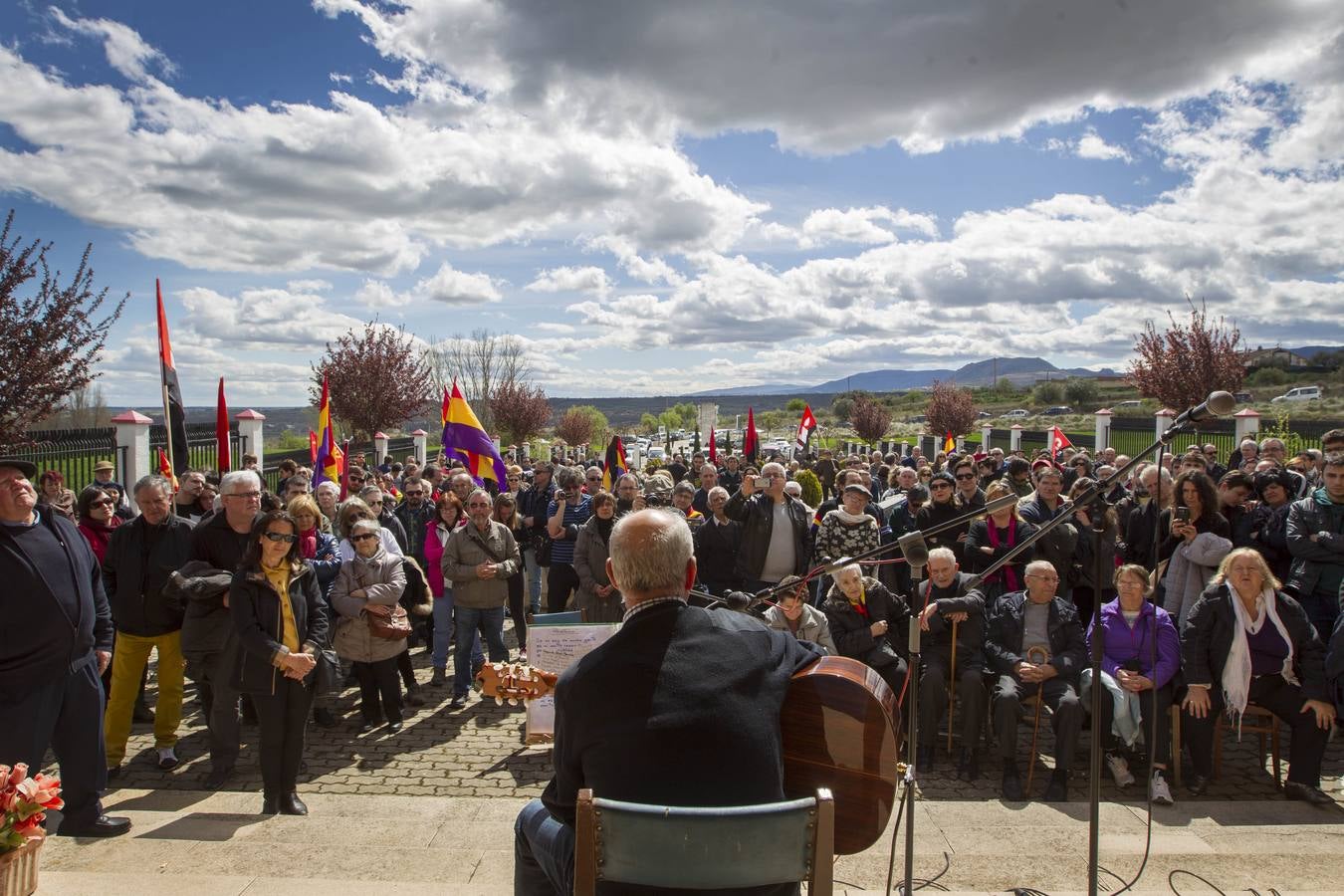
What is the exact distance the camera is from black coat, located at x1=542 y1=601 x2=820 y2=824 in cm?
221

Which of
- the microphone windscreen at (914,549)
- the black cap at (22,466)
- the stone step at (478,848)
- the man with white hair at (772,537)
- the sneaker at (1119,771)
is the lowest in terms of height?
the sneaker at (1119,771)

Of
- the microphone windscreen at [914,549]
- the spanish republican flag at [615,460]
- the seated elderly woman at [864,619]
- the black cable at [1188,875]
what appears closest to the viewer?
the microphone windscreen at [914,549]

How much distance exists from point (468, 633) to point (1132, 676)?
520 centimetres

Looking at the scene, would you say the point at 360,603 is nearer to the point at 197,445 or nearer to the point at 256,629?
the point at 256,629

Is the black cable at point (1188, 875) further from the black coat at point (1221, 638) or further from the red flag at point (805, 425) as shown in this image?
the red flag at point (805, 425)

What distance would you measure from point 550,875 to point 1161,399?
2543 cm

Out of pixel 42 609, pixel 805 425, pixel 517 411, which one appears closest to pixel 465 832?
pixel 42 609

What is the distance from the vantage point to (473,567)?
7.49 metres

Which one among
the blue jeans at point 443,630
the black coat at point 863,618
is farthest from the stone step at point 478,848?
the blue jeans at point 443,630

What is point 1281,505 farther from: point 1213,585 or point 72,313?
point 72,313

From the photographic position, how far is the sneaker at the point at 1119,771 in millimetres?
5836

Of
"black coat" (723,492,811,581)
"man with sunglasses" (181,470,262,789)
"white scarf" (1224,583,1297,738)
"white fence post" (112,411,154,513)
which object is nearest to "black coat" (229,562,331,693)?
"man with sunglasses" (181,470,262,789)

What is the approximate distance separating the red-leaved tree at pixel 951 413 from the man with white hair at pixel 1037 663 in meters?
36.3

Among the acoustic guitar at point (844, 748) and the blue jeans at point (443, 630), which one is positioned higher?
the acoustic guitar at point (844, 748)
